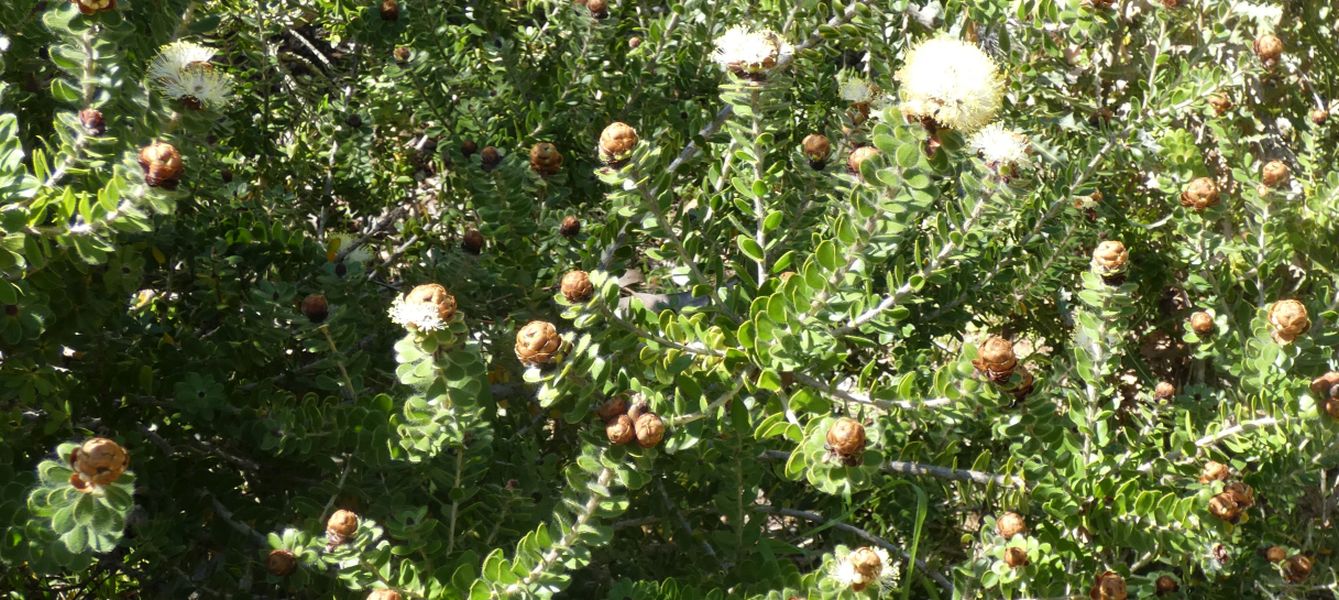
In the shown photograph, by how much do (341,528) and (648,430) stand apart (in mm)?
528

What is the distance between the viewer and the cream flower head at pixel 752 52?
7.04 feet

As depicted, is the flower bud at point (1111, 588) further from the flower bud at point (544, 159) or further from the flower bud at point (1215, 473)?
the flower bud at point (544, 159)

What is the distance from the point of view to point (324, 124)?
3664mm

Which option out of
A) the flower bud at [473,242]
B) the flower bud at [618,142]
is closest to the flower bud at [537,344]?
the flower bud at [618,142]

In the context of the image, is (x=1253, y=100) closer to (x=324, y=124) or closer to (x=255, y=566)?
(x=324, y=124)

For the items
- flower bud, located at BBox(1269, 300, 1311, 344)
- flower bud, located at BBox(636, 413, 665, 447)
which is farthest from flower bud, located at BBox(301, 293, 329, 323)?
flower bud, located at BBox(1269, 300, 1311, 344)

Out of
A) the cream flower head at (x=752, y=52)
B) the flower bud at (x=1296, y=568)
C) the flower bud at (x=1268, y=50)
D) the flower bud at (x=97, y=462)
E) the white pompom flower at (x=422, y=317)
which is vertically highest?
the cream flower head at (x=752, y=52)

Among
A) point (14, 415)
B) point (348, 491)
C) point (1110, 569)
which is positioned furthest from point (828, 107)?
point (14, 415)

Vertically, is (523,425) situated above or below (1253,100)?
below

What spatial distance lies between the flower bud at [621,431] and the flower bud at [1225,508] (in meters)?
1.21

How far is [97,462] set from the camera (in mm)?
1551

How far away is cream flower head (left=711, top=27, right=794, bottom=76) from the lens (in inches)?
84.5

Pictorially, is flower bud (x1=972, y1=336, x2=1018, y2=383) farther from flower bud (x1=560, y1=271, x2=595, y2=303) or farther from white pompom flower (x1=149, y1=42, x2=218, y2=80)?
white pompom flower (x1=149, y1=42, x2=218, y2=80)

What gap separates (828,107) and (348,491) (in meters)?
1.67
